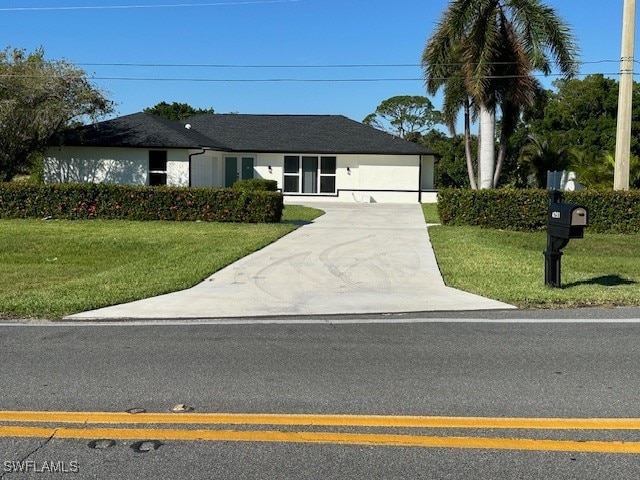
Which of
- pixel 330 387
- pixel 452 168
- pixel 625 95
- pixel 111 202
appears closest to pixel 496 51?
pixel 625 95

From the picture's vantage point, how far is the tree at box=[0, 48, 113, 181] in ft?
91.7

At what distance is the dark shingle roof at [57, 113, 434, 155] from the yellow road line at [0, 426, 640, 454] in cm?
2751

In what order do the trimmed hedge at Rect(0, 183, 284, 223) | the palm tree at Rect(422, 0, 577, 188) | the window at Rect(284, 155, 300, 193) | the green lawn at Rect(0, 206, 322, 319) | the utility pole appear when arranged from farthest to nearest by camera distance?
the window at Rect(284, 155, 300, 193), the palm tree at Rect(422, 0, 577, 188), the trimmed hedge at Rect(0, 183, 284, 223), the utility pole, the green lawn at Rect(0, 206, 322, 319)

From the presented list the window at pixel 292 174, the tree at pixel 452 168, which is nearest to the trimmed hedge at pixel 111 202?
the window at pixel 292 174

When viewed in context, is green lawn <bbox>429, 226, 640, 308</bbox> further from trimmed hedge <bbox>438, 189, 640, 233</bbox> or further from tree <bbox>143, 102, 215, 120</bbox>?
tree <bbox>143, 102, 215, 120</bbox>

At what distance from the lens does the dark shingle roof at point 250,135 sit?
105 feet

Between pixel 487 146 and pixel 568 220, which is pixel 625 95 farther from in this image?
pixel 568 220

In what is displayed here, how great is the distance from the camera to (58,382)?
19.2 ft

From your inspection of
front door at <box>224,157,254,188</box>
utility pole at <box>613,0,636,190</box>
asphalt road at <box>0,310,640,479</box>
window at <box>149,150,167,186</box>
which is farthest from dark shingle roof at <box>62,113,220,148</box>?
asphalt road at <box>0,310,640,479</box>

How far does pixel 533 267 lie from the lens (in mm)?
12766

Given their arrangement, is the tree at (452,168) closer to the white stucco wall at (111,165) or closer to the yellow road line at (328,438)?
the white stucco wall at (111,165)

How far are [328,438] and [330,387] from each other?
112cm

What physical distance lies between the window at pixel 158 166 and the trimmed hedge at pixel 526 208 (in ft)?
49.2

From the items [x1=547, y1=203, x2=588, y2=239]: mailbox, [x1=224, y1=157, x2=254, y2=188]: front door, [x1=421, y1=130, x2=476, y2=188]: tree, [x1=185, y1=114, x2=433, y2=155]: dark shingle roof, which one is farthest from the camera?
[x1=421, y1=130, x2=476, y2=188]: tree
